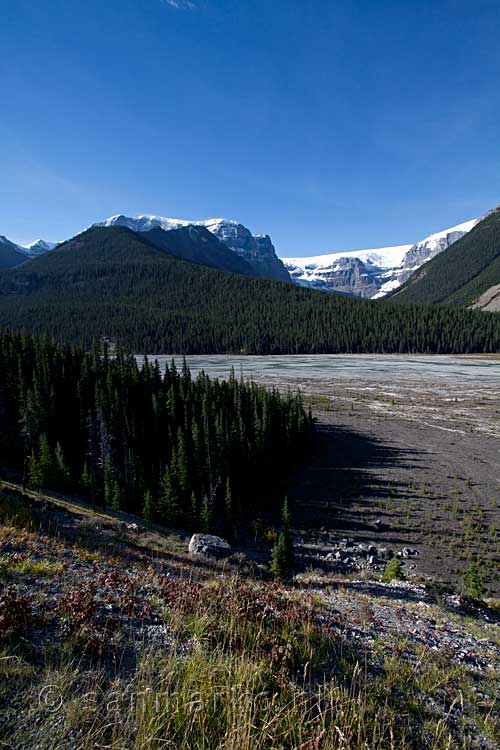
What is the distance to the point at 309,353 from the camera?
195 m

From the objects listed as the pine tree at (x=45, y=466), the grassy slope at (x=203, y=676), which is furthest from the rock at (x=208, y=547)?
the pine tree at (x=45, y=466)

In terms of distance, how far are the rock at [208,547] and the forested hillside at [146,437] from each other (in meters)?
8.07

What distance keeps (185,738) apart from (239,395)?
45.3 metres

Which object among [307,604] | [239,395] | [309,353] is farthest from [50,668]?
[309,353]

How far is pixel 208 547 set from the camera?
2128 cm

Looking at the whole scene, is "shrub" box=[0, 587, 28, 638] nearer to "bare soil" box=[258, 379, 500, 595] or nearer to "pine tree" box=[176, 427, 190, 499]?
"bare soil" box=[258, 379, 500, 595]

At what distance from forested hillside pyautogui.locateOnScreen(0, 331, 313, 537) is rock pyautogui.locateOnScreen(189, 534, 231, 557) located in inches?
318

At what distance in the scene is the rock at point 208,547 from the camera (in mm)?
20812

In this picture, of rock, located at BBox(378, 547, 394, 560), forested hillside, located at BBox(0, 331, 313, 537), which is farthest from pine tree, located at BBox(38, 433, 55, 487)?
rock, located at BBox(378, 547, 394, 560)

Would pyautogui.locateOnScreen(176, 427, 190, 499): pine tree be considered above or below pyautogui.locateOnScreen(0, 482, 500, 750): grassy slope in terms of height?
below

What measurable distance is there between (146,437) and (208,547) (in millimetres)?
26813

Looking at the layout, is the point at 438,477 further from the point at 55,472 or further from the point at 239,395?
the point at 55,472

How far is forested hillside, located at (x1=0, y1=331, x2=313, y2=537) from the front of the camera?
1326 inches

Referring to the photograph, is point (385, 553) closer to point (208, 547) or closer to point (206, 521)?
point (208, 547)
